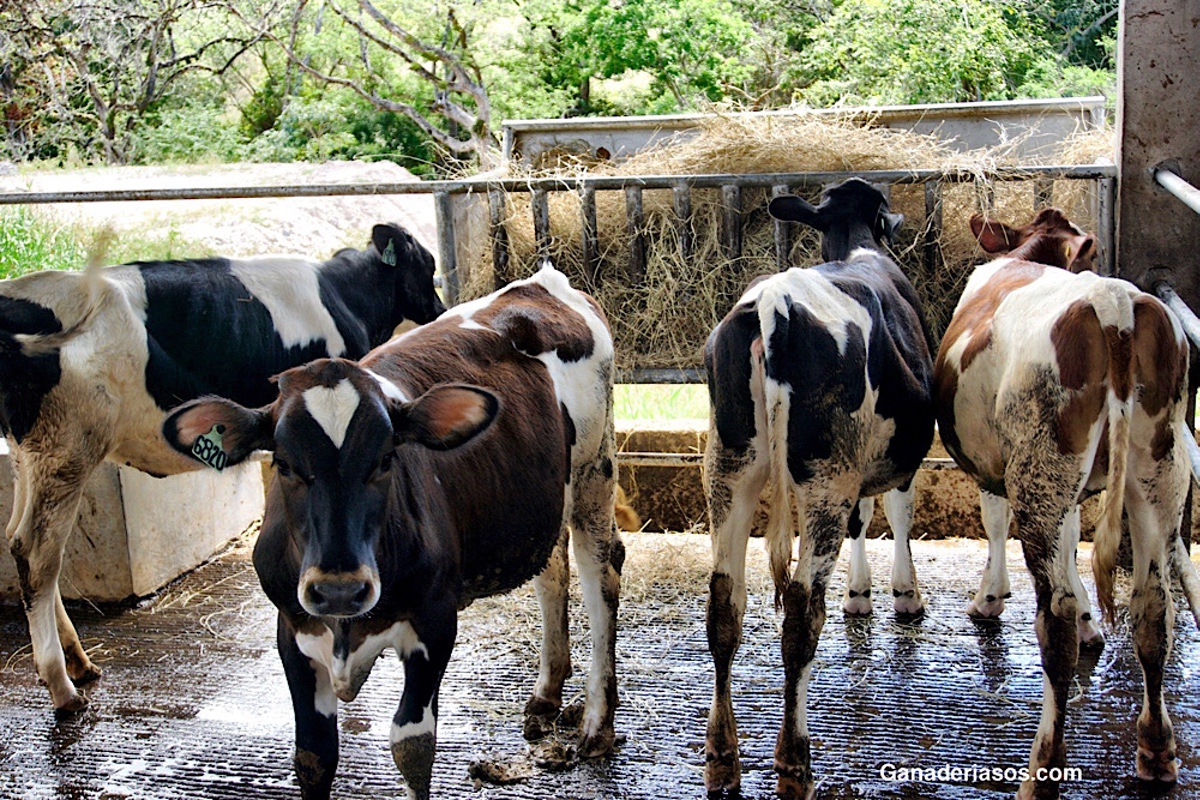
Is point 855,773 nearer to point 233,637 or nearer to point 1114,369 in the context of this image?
point 1114,369

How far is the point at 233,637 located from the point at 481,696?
4.60ft

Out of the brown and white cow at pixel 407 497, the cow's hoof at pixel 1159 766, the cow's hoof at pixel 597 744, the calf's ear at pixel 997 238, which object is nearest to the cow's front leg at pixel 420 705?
the brown and white cow at pixel 407 497

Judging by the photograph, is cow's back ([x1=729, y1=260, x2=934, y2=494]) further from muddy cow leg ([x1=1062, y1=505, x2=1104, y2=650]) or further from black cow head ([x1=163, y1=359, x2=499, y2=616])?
black cow head ([x1=163, y1=359, x2=499, y2=616])

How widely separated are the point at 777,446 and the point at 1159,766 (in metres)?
1.58

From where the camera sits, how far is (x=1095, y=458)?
368 cm

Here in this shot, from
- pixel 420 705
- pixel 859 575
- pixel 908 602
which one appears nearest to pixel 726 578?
pixel 420 705

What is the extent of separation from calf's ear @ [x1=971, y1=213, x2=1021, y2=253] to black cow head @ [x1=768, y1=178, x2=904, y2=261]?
0.44 meters

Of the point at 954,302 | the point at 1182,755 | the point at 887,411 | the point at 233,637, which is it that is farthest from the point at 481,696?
the point at 954,302

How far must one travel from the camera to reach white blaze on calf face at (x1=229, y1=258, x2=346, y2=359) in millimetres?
5129

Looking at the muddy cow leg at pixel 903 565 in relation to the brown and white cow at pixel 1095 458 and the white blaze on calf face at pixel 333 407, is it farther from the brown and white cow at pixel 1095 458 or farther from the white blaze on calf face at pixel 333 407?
the white blaze on calf face at pixel 333 407

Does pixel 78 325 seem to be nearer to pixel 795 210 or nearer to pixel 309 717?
pixel 309 717

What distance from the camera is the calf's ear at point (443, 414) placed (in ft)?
9.89

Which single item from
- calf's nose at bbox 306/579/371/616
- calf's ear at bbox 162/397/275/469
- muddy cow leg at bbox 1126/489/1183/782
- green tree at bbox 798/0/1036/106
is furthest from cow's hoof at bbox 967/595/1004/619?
green tree at bbox 798/0/1036/106

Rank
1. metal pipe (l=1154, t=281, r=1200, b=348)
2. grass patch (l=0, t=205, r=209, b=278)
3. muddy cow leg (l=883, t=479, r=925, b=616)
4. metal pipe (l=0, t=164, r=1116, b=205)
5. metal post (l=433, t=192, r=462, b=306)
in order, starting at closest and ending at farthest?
1. metal pipe (l=1154, t=281, r=1200, b=348)
2. muddy cow leg (l=883, t=479, r=925, b=616)
3. metal pipe (l=0, t=164, r=1116, b=205)
4. metal post (l=433, t=192, r=462, b=306)
5. grass patch (l=0, t=205, r=209, b=278)
